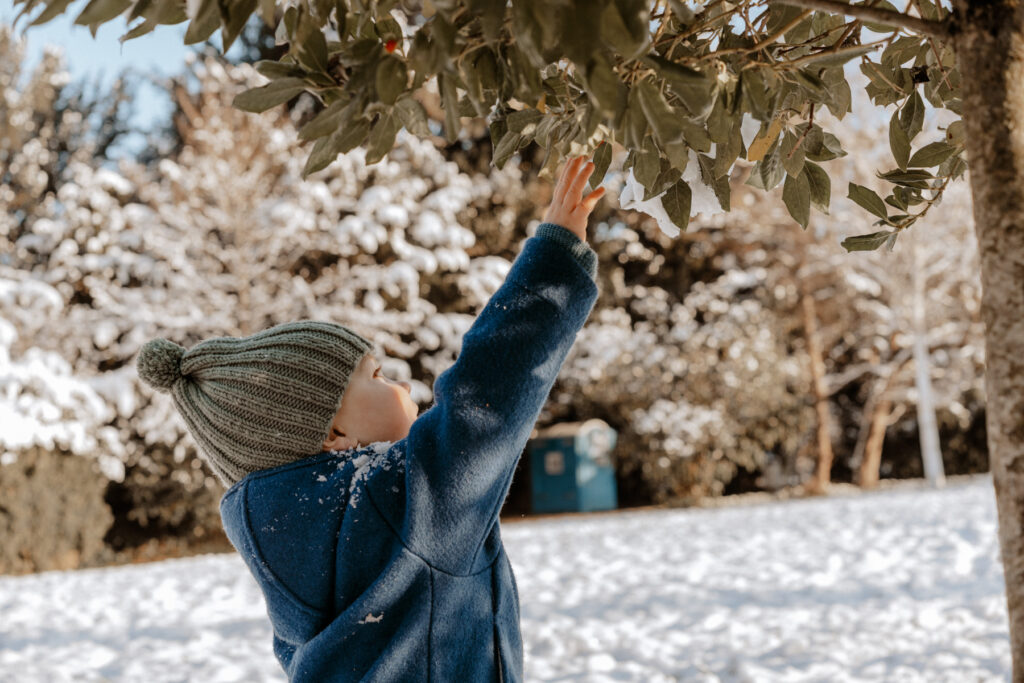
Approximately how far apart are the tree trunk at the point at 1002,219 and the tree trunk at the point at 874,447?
48.1ft

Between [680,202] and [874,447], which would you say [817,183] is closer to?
[680,202]

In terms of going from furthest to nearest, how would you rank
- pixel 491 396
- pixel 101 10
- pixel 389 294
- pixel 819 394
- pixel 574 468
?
pixel 819 394
pixel 574 468
pixel 389 294
pixel 491 396
pixel 101 10

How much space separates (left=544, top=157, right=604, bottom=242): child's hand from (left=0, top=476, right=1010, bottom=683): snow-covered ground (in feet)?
7.73

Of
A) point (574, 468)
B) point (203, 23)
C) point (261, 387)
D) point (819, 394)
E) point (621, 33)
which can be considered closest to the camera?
point (621, 33)

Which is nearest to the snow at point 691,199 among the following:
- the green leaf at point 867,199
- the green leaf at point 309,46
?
the green leaf at point 867,199

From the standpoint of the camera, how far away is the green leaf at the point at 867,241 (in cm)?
151

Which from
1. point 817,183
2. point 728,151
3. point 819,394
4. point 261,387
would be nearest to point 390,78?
point 728,151

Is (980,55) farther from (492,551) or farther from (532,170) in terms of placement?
(532,170)

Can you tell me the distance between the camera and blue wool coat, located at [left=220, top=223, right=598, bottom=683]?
4.10ft

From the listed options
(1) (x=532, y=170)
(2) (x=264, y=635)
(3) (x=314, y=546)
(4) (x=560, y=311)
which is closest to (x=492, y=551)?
(3) (x=314, y=546)

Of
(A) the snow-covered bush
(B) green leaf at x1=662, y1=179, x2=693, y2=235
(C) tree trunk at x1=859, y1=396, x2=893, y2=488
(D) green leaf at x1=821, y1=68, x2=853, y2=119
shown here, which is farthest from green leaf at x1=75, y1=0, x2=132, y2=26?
(C) tree trunk at x1=859, y1=396, x2=893, y2=488

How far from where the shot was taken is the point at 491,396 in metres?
1.24

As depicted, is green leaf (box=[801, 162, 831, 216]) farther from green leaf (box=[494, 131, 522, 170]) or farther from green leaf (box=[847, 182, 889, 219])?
green leaf (box=[494, 131, 522, 170])

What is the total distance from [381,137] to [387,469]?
1.61 ft
